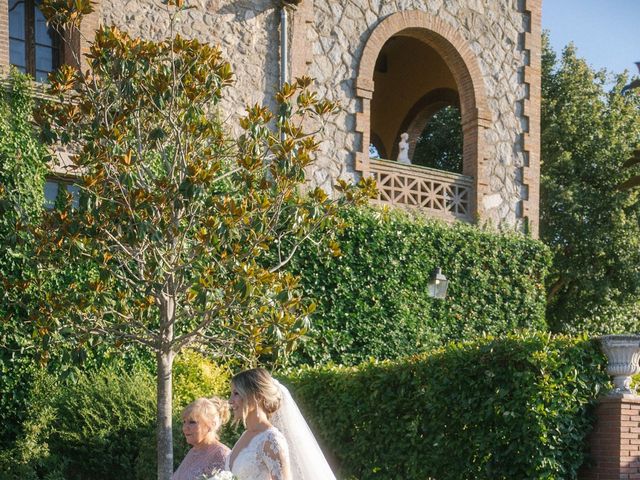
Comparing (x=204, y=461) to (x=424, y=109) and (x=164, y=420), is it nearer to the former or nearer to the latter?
(x=164, y=420)

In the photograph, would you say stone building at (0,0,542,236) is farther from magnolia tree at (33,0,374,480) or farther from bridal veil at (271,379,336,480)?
bridal veil at (271,379,336,480)

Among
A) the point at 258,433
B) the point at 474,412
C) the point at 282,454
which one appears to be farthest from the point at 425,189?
the point at 282,454

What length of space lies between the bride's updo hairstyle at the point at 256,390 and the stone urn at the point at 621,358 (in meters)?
4.60

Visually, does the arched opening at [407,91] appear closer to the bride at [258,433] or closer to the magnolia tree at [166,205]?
the magnolia tree at [166,205]

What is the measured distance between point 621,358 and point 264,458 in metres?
4.81

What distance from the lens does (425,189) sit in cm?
1756

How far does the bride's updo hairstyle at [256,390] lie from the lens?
19.8 feet

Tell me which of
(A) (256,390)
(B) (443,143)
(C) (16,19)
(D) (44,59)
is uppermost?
(C) (16,19)

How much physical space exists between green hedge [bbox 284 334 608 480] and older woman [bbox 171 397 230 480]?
11.2 feet

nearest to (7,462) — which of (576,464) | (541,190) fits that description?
(576,464)

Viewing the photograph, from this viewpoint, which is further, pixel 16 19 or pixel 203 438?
pixel 16 19

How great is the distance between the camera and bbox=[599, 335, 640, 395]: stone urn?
30.7 ft

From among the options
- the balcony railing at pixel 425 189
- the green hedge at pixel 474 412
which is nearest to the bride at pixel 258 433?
the green hedge at pixel 474 412

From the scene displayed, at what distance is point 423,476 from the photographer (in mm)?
10227
